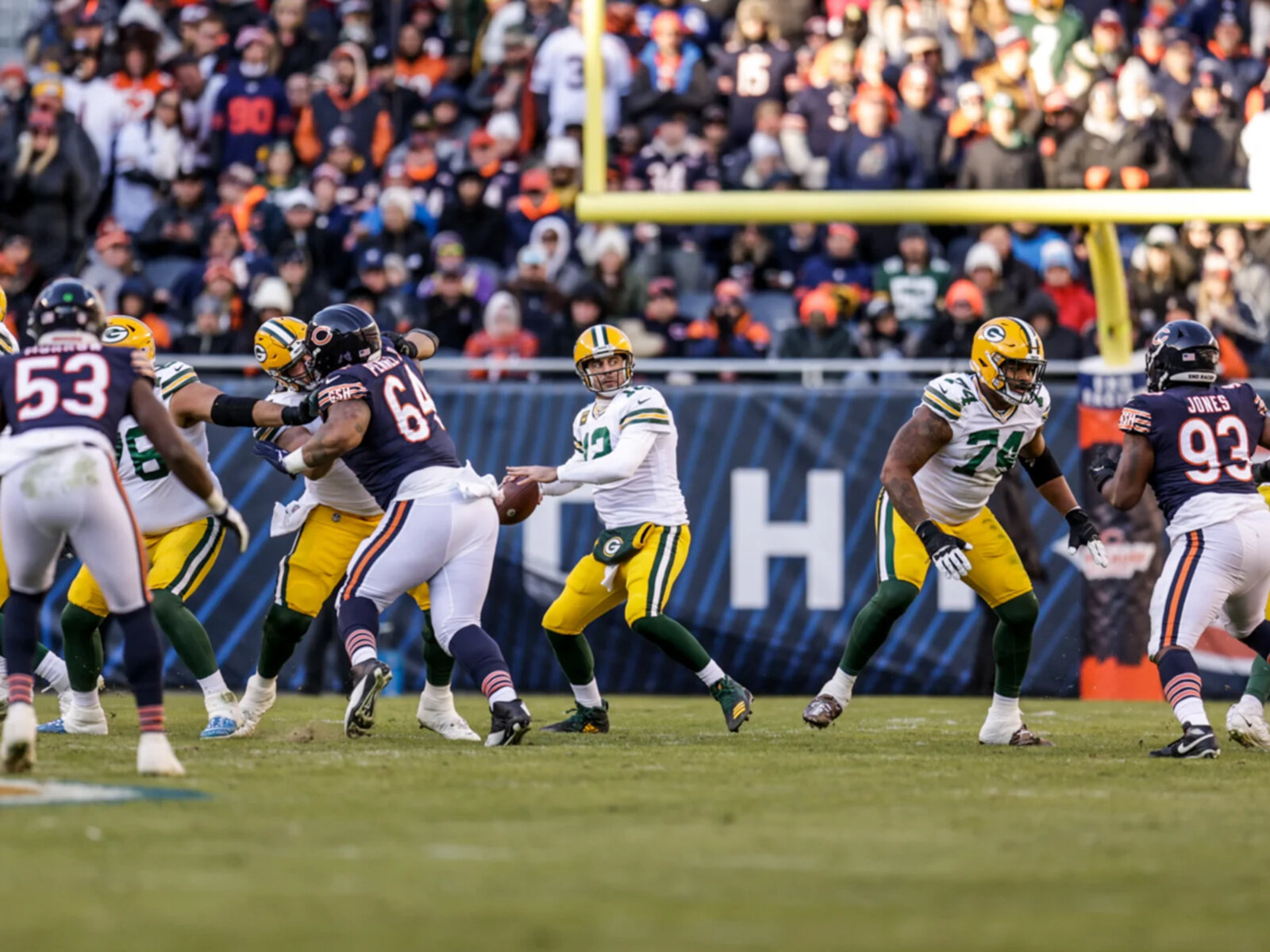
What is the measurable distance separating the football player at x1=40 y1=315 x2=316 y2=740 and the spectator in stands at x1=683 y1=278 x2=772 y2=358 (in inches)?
186

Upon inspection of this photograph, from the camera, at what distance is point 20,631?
6.71 meters

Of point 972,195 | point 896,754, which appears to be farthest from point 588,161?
point 896,754

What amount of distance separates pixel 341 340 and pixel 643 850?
12.2ft

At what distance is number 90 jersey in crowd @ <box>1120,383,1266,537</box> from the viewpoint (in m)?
8.03

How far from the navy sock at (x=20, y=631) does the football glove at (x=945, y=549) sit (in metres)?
3.58

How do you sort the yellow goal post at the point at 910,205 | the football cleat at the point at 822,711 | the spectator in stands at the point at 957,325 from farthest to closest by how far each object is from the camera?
1. the spectator in stands at the point at 957,325
2. the yellow goal post at the point at 910,205
3. the football cleat at the point at 822,711

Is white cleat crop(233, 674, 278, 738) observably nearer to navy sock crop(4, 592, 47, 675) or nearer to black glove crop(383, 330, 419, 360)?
black glove crop(383, 330, 419, 360)

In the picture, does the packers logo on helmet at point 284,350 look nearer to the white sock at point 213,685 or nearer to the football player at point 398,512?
the football player at point 398,512

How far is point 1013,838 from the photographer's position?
5.32 meters

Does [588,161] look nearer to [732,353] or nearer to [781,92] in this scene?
[732,353]

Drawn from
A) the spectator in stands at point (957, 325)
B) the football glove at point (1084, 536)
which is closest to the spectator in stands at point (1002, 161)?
the spectator in stands at point (957, 325)

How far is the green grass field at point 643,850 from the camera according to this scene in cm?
401

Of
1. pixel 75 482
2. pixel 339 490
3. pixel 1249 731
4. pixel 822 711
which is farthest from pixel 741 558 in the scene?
pixel 75 482

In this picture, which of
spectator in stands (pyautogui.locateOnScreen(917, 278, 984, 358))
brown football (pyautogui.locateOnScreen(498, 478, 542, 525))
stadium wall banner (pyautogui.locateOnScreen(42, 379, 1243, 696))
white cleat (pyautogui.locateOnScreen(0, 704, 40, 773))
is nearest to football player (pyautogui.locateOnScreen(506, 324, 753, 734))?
brown football (pyautogui.locateOnScreen(498, 478, 542, 525))
